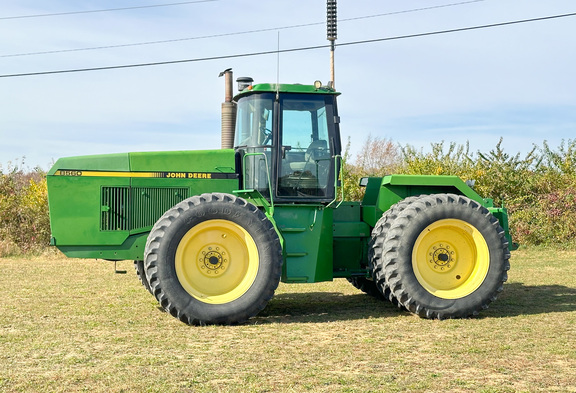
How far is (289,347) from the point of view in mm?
6742

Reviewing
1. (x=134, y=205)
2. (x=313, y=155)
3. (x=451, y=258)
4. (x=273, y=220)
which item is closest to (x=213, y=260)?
(x=273, y=220)

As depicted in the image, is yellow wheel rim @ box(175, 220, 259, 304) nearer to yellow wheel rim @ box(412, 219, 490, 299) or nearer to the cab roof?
the cab roof

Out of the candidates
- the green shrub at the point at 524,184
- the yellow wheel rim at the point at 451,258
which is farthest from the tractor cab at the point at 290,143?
the green shrub at the point at 524,184

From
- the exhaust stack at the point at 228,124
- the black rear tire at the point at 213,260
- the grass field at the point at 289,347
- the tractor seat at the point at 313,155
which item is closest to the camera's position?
the grass field at the point at 289,347

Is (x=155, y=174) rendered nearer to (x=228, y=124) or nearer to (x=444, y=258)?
(x=228, y=124)

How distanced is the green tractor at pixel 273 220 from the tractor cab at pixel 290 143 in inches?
0.5

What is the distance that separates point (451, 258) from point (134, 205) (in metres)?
3.99

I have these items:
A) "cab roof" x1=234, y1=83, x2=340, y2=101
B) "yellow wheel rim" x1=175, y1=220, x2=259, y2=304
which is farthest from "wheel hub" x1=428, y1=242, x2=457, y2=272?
"cab roof" x1=234, y1=83, x2=340, y2=101

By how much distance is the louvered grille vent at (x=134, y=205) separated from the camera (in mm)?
8625

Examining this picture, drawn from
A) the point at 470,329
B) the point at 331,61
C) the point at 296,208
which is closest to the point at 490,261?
the point at 470,329

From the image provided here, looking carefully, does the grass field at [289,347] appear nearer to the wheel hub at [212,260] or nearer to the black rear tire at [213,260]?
the black rear tire at [213,260]

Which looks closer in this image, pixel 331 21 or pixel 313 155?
pixel 313 155

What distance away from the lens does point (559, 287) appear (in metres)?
11.5

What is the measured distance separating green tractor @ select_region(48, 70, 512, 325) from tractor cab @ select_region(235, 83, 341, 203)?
13 millimetres
